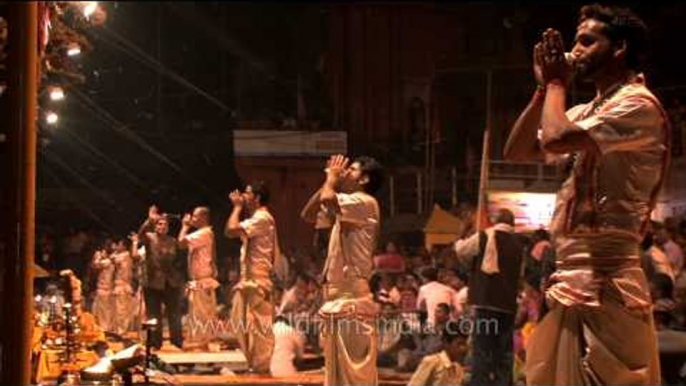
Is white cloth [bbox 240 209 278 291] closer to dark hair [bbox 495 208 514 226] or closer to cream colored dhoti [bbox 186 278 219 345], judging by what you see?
cream colored dhoti [bbox 186 278 219 345]

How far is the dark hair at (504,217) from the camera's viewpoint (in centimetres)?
707

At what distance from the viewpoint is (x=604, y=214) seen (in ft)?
9.80

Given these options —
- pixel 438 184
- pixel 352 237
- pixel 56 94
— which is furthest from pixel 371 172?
pixel 56 94

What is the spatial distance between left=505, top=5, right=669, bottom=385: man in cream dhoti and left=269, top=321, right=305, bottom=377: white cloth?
480cm

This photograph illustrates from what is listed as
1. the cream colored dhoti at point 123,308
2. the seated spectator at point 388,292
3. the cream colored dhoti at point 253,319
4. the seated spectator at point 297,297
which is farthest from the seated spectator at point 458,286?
the cream colored dhoti at point 123,308

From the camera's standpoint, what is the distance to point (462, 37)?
8.09 metres

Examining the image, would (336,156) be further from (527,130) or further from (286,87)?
(527,130)

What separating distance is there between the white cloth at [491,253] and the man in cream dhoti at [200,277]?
1769 millimetres

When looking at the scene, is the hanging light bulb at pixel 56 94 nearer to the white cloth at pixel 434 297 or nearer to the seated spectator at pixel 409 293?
the seated spectator at pixel 409 293

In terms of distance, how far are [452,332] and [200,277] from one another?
70.1 inches

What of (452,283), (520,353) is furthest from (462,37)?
(520,353)

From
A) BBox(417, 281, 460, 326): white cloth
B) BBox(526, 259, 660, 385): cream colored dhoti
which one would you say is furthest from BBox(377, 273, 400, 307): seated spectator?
BBox(526, 259, 660, 385): cream colored dhoti

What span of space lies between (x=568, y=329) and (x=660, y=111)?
612mm

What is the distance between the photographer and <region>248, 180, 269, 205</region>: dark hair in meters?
7.27
